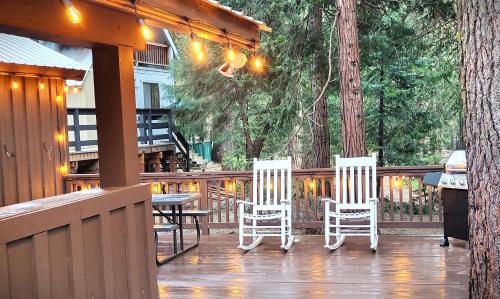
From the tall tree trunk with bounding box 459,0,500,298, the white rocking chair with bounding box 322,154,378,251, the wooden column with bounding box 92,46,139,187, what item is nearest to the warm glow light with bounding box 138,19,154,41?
the wooden column with bounding box 92,46,139,187

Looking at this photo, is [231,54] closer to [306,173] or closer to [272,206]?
[272,206]

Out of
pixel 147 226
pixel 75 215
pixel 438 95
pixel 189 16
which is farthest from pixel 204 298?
pixel 438 95

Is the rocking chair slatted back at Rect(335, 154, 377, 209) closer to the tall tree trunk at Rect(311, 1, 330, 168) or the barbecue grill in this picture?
the barbecue grill

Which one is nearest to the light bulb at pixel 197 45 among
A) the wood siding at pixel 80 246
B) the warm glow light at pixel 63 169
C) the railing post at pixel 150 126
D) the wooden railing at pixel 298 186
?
the wood siding at pixel 80 246

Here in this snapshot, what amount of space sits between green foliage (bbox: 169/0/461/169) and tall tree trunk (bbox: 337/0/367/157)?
1521 mm

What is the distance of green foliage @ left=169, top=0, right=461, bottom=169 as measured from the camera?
33.1ft

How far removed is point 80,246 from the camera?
2688 millimetres

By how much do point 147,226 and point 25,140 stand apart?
3812 mm

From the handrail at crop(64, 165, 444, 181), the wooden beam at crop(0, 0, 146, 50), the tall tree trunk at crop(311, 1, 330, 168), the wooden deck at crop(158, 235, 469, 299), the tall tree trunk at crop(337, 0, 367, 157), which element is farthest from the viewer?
the tall tree trunk at crop(311, 1, 330, 168)

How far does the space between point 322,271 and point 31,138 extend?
4.06 meters

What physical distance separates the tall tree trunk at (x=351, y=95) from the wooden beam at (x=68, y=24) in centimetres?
410

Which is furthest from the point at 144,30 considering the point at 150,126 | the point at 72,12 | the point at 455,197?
the point at 150,126

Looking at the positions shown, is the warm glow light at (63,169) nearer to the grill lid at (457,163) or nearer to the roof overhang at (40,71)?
the roof overhang at (40,71)

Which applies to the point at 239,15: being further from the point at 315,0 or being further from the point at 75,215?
the point at 315,0
